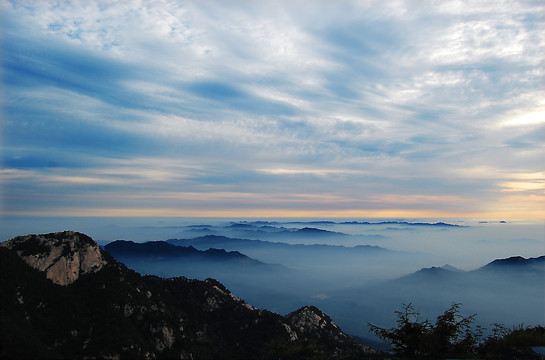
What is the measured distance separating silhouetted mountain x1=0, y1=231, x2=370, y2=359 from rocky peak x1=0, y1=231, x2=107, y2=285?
0.23 m

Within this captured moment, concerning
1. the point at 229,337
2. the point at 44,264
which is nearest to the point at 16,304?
the point at 44,264

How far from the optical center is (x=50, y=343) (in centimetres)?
7519

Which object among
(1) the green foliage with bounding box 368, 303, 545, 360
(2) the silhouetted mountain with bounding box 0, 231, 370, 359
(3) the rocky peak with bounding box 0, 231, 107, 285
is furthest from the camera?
(3) the rocky peak with bounding box 0, 231, 107, 285

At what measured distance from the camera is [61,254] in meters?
99.6

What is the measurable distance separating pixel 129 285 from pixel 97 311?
659 inches

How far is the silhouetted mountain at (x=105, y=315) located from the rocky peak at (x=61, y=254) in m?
0.23

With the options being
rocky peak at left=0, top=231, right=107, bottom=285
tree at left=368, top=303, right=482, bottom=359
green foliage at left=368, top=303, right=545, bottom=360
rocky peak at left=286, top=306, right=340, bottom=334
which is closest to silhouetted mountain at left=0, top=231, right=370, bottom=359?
rocky peak at left=0, top=231, right=107, bottom=285

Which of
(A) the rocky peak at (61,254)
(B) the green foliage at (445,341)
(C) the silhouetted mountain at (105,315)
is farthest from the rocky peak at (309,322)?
(B) the green foliage at (445,341)

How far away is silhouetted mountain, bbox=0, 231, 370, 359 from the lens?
7525cm

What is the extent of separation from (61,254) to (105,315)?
24629 millimetres

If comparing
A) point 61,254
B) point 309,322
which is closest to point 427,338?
point 61,254

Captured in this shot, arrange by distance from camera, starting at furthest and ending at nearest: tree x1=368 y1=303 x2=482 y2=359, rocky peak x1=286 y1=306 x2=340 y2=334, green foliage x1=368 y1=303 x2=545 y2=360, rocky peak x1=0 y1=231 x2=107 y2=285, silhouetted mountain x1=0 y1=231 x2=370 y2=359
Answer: rocky peak x1=286 y1=306 x2=340 y2=334 → rocky peak x1=0 y1=231 x2=107 y2=285 → silhouetted mountain x1=0 y1=231 x2=370 y2=359 → tree x1=368 y1=303 x2=482 y2=359 → green foliage x1=368 y1=303 x2=545 y2=360

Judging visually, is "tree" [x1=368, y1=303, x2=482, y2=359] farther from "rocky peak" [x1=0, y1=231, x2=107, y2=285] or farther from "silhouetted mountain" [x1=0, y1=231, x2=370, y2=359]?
"rocky peak" [x1=0, y1=231, x2=107, y2=285]

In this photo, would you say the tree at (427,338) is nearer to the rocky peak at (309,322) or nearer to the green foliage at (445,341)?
the green foliage at (445,341)
